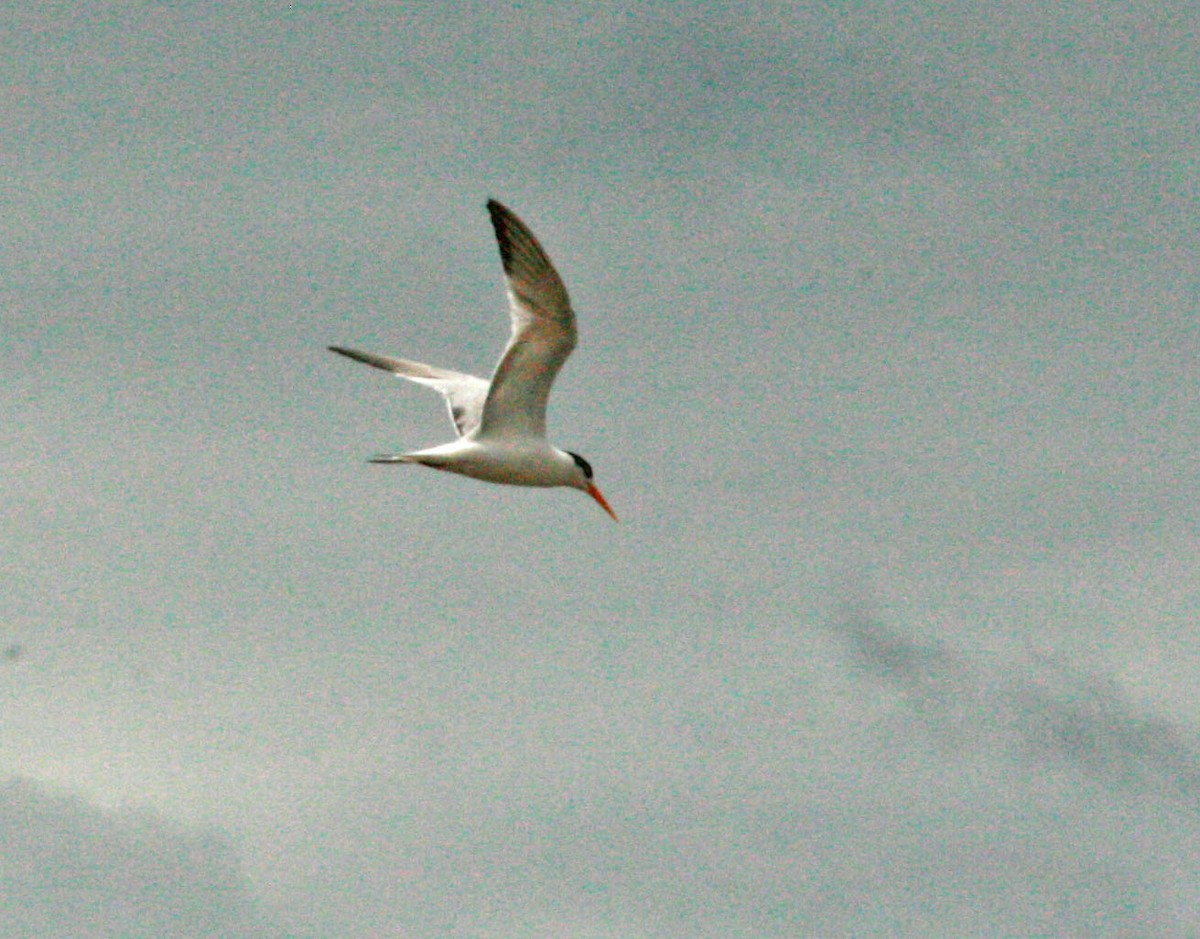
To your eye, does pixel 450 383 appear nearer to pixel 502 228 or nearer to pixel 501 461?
pixel 501 461

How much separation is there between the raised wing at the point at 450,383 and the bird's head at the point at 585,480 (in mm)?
2377

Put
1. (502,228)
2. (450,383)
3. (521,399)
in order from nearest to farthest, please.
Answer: (502,228)
(521,399)
(450,383)

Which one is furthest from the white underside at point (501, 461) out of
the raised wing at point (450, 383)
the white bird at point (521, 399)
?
the raised wing at point (450, 383)

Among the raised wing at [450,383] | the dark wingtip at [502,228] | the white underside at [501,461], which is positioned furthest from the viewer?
the raised wing at [450,383]

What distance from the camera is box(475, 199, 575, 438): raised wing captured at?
56.0 metres

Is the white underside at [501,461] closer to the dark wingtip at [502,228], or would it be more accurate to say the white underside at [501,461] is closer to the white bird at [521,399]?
the white bird at [521,399]

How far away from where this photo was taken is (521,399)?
6034 cm

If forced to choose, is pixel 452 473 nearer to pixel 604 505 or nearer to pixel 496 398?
pixel 496 398

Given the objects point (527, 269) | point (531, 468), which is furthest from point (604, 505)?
point (527, 269)

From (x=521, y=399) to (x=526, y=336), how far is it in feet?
8.09

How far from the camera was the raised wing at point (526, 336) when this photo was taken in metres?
56.0

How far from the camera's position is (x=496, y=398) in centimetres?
6006

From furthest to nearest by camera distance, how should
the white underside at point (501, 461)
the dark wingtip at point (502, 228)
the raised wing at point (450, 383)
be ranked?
the raised wing at point (450, 383) → the white underside at point (501, 461) → the dark wingtip at point (502, 228)

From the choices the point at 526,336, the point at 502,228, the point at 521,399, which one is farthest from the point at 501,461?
the point at 502,228
